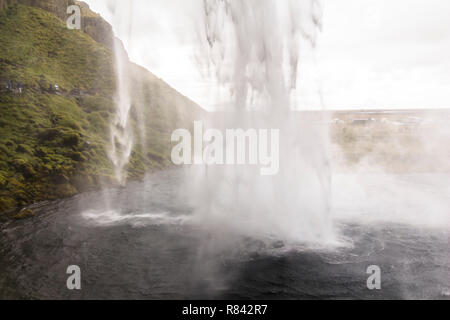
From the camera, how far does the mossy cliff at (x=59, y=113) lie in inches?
1148

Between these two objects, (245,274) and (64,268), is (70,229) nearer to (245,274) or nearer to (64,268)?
(64,268)

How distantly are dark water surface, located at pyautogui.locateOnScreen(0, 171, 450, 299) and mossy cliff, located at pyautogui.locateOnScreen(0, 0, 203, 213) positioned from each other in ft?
35.0

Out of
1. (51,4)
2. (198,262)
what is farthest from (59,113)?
(51,4)

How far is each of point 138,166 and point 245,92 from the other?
33.7 metres

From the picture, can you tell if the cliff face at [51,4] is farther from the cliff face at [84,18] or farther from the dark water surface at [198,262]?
the dark water surface at [198,262]

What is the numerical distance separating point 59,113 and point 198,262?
4415 cm

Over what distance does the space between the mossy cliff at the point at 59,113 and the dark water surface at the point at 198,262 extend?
35.0 feet

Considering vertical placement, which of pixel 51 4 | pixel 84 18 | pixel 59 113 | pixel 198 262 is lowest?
pixel 198 262

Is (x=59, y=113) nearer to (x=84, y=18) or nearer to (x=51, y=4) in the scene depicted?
(x=51, y=4)

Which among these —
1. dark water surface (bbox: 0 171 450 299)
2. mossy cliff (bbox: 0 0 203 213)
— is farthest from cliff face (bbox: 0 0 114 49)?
dark water surface (bbox: 0 171 450 299)

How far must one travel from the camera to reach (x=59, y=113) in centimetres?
4444

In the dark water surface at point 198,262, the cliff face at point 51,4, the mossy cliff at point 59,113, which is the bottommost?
the dark water surface at point 198,262

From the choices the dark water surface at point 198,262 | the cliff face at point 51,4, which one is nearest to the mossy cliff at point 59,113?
the cliff face at point 51,4

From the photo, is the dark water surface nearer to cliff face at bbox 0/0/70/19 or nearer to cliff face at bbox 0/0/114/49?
cliff face at bbox 0/0/114/49
